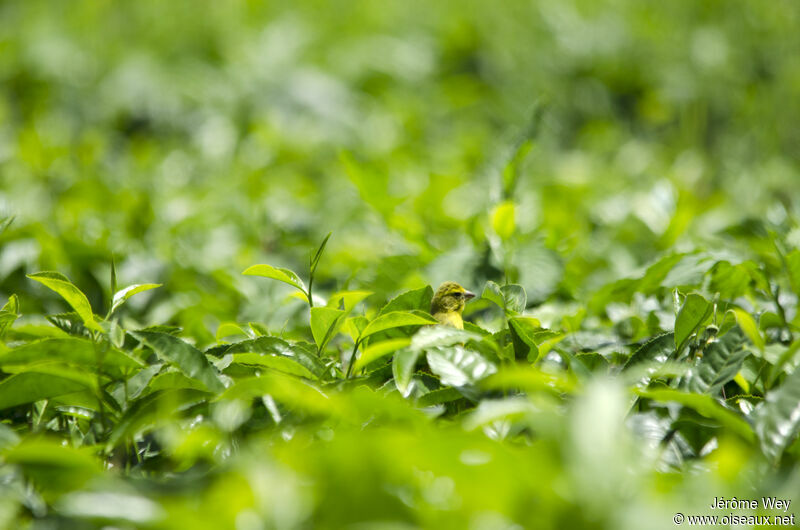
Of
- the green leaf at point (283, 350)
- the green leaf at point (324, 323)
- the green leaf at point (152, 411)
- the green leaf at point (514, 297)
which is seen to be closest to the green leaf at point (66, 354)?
the green leaf at point (152, 411)

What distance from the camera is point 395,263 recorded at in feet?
8.33

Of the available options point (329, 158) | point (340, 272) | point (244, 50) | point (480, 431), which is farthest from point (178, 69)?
point (480, 431)

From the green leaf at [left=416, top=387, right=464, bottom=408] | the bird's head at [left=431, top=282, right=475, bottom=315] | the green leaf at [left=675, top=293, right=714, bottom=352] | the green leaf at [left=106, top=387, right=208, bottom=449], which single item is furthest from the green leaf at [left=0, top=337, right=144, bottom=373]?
the green leaf at [left=675, top=293, right=714, bottom=352]

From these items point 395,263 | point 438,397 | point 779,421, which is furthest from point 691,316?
point 395,263

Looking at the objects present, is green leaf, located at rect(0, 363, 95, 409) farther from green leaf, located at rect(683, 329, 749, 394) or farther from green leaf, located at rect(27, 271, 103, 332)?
green leaf, located at rect(683, 329, 749, 394)

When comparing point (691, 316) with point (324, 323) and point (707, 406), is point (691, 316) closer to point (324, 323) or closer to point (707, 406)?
point (707, 406)

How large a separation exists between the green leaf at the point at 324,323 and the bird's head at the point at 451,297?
0.61 m

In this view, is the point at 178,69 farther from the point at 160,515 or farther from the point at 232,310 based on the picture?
the point at 160,515

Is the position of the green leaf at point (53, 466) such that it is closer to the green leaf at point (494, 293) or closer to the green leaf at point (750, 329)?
the green leaf at point (494, 293)

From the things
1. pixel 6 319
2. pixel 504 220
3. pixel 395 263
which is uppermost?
pixel 504 220

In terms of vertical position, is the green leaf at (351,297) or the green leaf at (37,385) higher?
the green leaf at (351,297)

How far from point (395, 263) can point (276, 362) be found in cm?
112

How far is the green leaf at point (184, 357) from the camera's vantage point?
1444mm

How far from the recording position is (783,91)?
518 centimetres
